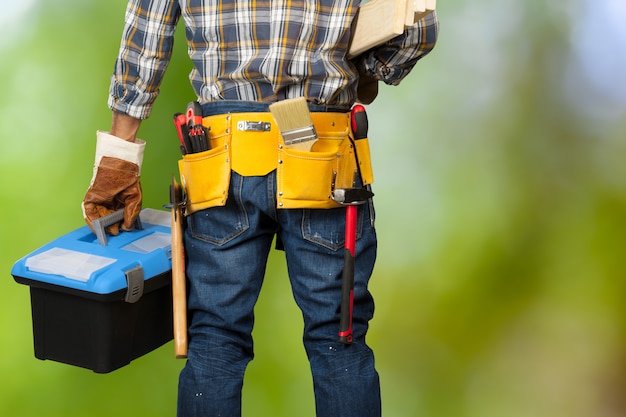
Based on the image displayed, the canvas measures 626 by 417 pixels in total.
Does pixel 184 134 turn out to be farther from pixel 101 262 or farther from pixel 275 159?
pixel 101 262

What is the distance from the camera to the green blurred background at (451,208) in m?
2.62

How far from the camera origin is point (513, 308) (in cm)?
276

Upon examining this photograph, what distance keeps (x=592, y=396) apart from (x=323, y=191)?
53.5 inches

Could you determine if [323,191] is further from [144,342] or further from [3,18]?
[3,18]

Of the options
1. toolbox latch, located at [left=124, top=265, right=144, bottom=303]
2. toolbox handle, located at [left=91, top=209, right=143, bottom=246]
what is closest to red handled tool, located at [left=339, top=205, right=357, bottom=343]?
toolbox latch, located at [left=124, top=265, right=144, bottom=303]

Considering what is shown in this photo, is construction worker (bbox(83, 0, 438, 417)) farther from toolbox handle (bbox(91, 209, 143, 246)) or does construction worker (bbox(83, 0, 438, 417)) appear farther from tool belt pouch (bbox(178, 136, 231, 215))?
toolbox handle (bbox(91, 209, 143, 246))

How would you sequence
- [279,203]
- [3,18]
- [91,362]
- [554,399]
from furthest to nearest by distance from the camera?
1. [554,399]
2. [3,18]
3. [91,362]
4. [279,203]

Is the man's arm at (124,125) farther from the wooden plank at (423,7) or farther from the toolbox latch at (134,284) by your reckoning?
the wooden plank at (423,7)

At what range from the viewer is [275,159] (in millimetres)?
1845

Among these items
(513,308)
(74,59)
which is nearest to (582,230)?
(513,308)

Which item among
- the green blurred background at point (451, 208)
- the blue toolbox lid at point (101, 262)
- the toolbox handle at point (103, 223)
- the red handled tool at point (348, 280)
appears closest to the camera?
the red handled tool at point (348, 280)

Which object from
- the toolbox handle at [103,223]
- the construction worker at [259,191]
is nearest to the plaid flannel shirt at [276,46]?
the construction worker at [259,191]

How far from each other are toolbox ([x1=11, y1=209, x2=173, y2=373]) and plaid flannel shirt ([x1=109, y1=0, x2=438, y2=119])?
0.41 meters

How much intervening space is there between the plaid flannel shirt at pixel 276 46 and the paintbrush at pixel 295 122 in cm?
9
